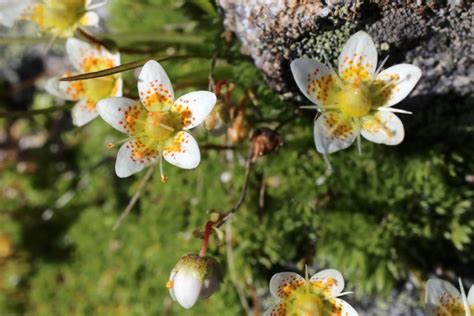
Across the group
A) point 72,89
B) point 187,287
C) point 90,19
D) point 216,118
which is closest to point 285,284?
point 187,287

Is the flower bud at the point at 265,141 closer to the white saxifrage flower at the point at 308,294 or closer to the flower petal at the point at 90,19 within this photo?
the white saxifrage flower at the point at 308,294

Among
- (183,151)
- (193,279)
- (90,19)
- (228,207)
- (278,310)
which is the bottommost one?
(228,207)

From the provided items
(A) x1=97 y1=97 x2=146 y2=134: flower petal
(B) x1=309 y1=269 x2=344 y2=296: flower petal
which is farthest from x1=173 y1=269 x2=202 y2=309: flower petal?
(A) x1=97 y1=97 x2=146 y2=134: flower petal

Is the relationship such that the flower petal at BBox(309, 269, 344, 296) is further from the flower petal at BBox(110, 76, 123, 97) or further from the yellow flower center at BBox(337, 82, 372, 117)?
the flower petal at BBox(110, 76, 123, 97)

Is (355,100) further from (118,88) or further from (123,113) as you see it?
(118,88)

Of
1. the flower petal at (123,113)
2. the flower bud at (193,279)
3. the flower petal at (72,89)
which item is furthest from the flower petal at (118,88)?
the flower bud at (193,279)
